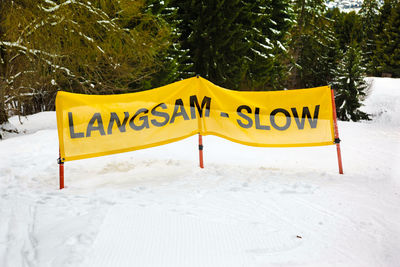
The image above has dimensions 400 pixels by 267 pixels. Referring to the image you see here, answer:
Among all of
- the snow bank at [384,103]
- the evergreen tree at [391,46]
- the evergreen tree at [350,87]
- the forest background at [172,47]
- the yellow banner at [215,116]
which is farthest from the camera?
the evergreen tree at [391,46]

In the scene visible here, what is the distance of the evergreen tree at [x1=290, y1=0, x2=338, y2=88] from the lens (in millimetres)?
37406

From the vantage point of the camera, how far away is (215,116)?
6.65 m

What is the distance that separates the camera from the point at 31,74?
11.9 meters

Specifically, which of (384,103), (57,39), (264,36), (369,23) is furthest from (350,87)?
(369,23)

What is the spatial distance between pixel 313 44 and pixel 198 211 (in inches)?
1544

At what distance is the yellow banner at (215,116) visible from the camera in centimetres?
611

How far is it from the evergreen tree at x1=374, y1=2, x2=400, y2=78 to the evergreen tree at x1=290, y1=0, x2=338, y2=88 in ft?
51.0

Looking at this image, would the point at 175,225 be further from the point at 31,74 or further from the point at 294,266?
the point at 31,74

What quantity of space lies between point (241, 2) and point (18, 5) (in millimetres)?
16915

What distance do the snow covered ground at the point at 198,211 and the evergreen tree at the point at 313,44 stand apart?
32194 millimetres

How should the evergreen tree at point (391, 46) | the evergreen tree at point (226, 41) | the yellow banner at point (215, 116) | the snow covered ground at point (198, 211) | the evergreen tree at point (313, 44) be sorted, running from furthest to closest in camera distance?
the evergreen tree at point (391, 46) < the evergreen tree at point (313, 44) < the evergreen tree at point (226, 41) < the yellow banner at point (215, 116) < the snow covered ground at point (198, 211)

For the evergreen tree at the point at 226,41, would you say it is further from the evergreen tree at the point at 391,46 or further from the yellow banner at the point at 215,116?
the evergreen tree at the point at 391,46

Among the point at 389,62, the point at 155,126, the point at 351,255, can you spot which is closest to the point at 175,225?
the point at 351,255

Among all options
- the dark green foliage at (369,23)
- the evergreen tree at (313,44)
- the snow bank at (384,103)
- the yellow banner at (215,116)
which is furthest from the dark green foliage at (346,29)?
the yellow banner at (215,116)
